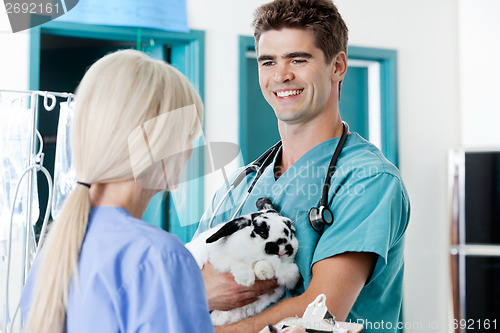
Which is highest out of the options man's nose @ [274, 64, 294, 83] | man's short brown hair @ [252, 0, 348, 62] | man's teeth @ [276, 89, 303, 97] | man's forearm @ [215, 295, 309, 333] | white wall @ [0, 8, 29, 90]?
white wall @ [0, 8, 29, 90]

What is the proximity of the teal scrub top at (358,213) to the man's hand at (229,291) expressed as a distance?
0.08 m

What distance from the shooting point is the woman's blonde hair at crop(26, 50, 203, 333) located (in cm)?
75

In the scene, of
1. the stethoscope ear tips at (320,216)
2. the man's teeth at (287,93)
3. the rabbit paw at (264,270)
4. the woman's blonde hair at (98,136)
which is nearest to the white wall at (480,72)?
the man's teeth at (287,93)

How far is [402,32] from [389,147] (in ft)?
2.13

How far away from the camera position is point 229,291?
1.12 meters

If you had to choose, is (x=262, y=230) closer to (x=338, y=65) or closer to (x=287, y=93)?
(x=287, y=93)

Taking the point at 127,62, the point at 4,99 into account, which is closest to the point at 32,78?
the point at 4,99

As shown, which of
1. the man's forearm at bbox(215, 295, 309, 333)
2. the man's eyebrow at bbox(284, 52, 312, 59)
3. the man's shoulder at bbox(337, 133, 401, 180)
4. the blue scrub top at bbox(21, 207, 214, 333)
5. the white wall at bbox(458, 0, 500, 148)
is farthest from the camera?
the white wall at bbox(458, 0, 500, 148)

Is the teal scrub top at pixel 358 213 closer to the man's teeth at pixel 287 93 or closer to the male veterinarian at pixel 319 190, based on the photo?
the male veterinarian at pixel 319 190

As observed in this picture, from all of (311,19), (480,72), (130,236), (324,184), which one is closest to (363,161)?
(324,184)

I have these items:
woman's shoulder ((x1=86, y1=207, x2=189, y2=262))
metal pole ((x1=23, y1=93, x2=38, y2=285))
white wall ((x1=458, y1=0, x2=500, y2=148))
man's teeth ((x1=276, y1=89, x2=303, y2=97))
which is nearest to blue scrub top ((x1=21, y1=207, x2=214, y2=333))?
woman's shoulder ((x1=86, y1=207, x2=189, y2=262))

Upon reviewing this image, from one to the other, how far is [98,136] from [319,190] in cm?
60

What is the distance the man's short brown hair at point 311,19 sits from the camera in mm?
1247

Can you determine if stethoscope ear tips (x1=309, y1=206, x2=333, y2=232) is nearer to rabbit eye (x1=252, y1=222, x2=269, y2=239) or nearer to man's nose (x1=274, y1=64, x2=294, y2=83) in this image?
rabbit eye (x1=252, y1=222, x2=269, y2=239)
